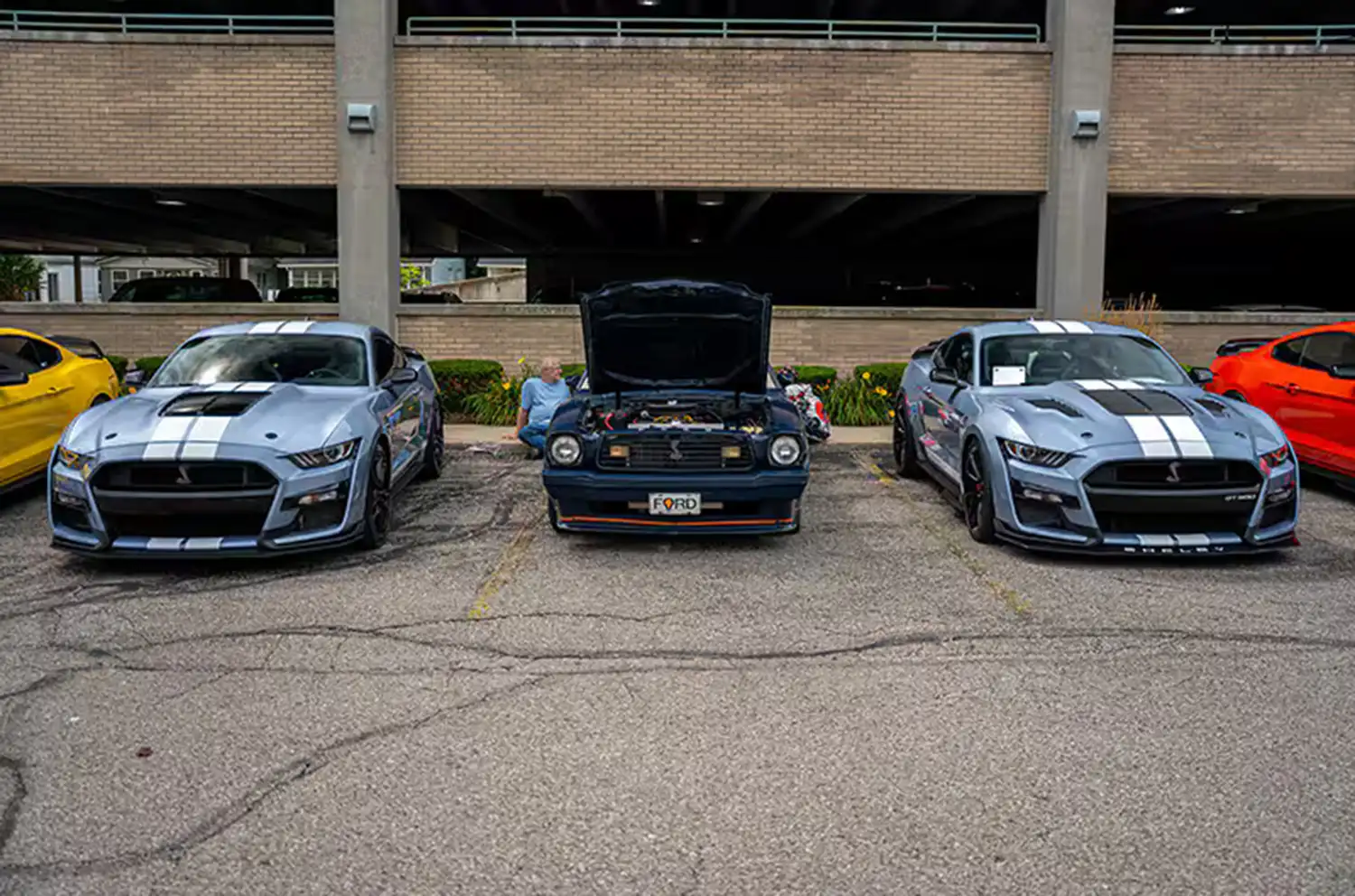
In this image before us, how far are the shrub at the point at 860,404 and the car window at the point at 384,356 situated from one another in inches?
255

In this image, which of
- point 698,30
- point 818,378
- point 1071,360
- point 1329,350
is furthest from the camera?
point 698,30

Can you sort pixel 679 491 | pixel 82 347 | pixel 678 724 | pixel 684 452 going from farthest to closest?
pixel 82 347, pixel 684 452, pixel 679 491, pixel 678 724

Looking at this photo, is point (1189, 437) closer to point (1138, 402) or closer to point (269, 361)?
point (1138, 402)

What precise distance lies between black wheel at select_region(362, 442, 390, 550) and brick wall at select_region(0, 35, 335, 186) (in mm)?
8690

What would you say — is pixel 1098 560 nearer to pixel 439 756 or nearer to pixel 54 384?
pixel 439 756

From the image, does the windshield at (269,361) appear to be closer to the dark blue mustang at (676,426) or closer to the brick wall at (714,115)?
the dark blue mustang at (676,426)

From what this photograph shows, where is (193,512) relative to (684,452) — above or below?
below

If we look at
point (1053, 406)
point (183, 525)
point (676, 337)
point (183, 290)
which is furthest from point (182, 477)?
point (183, 290)

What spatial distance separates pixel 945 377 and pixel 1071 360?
96 centimetres

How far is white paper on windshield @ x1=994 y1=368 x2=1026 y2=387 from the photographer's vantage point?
27.0 feet

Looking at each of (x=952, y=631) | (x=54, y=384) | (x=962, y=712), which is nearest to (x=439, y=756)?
(x=962, y=712)

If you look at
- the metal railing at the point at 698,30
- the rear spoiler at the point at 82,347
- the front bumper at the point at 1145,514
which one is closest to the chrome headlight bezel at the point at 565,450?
the front bumper at the point at 1145,514

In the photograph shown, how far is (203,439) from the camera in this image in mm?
6531

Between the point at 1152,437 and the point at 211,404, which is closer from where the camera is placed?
the point at 1152,437
